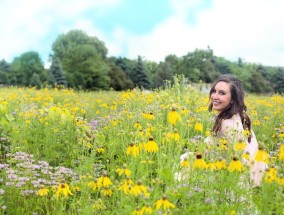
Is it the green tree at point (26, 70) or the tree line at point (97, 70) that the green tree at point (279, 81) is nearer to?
the tree line at point (97, 70)

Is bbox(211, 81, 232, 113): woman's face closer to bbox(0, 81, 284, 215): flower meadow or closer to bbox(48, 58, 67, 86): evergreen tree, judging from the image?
bbox(0, 81, 284, 215): flower meadow

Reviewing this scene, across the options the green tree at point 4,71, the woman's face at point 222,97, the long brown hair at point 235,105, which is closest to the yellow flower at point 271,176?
the long brown hair at point 235,105

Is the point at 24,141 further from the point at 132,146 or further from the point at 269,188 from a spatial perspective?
the point at 269,188

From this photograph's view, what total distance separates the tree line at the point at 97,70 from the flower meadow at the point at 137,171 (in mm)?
33170

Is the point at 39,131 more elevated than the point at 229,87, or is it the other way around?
the point at 229,87

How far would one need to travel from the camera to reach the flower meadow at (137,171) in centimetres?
248

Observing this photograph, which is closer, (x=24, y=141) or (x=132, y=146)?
(x=132, y=146)

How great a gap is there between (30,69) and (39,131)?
43.5 m

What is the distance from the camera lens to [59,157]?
192 inches

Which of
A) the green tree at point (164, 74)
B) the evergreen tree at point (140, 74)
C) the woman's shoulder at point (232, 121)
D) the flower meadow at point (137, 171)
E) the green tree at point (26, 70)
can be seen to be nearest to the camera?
the flower meadow at point (137, 171)

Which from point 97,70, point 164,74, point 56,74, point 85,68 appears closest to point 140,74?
point 164,74

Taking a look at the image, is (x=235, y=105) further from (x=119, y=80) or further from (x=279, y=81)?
(x=279, y=81)

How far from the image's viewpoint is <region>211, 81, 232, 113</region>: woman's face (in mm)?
4648

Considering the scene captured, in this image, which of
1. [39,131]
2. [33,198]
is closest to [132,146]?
[33,198]
